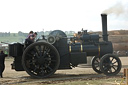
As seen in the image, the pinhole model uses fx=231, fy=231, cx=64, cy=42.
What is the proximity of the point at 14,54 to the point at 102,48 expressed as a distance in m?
4.34

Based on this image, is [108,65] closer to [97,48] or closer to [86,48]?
[97,48]

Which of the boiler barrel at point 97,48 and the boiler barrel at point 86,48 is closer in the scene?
the boiler barrel at point 86,48

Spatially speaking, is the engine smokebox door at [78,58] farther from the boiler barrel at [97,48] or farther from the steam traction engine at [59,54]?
the boiler barrel at [97,48]

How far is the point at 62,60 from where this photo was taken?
434 inches

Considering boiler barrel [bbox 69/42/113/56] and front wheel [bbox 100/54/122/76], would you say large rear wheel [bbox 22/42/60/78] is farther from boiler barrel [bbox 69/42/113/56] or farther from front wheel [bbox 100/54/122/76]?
front wheel [bbox 100/54/122/76]

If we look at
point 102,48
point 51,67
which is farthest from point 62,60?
point 102,48

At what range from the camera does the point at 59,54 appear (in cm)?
1109

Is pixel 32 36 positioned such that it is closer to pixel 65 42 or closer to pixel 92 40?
pixel 65 42

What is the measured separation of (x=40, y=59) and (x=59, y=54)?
1131 mm

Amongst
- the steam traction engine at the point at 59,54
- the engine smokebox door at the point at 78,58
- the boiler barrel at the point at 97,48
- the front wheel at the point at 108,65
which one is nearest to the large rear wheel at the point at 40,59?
the steam traction engine at the point at 59,54

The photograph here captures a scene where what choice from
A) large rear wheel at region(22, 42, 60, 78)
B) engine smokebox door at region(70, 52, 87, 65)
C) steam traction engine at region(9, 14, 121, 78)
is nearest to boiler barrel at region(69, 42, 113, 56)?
steam traction engine at region(9, 14, 121, 78)

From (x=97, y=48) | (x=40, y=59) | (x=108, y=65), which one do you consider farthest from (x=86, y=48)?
(x=40, y=59)

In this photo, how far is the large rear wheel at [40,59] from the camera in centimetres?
1034

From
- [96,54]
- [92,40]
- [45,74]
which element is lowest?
[45,74]
